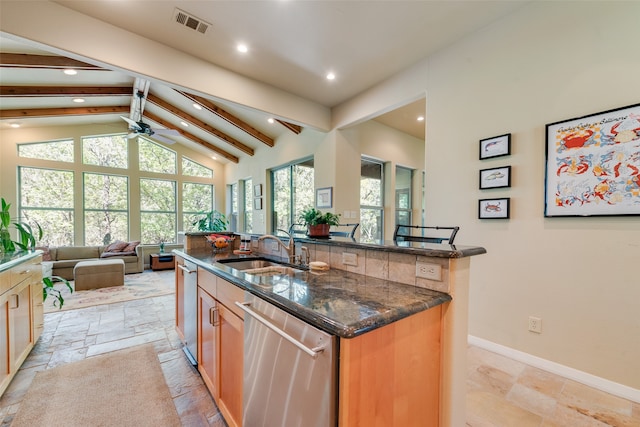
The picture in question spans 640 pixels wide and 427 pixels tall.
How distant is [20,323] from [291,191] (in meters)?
4.20

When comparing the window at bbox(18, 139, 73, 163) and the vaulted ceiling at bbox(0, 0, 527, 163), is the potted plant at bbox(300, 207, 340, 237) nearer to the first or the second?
the vaulted ceiling at bbox(0, 0, 527, 163)

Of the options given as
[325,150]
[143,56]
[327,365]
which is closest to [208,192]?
[325,150]

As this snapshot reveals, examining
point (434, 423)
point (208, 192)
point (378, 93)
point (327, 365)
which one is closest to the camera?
point (327, 365)

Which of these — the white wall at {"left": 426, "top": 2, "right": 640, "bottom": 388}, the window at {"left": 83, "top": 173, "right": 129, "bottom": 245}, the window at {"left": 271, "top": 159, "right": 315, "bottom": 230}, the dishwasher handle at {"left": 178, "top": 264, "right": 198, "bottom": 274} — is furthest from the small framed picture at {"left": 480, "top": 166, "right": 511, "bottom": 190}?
the window at {"left": 83, "top": 173, "right": 129, "bottom": 245}

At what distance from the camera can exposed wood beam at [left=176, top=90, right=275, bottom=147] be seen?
4707 millimetres

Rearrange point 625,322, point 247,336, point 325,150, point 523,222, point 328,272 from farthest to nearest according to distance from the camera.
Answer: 1. point 325,150
2. point 523,222
3. point 625,322
4. point 328,272
5. point 247,336

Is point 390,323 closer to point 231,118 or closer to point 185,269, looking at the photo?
point 185,269

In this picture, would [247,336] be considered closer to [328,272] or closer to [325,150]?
[328,272]

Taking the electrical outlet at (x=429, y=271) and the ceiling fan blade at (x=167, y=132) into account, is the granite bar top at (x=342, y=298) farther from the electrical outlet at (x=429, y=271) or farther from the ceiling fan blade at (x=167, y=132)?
the ceiling fan blade at (x=167, y=132)

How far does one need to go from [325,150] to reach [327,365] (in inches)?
159

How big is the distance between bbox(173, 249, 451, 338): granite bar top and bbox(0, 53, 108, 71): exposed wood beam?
396cm

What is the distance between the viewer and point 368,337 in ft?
2.88

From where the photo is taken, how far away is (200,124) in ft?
19.5

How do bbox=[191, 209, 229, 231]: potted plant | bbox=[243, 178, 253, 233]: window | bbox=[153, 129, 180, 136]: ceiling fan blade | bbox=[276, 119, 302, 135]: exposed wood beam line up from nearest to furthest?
1. bbox=[153, 129, 180, 136]: ceiling fan blade
2. bbox=[276, 119, 302, 135]: exposed wood beam
3. bbox=[243, 178, 253, 233]: window
4. bbox=[191, 209, 229, 231]: potted plant
